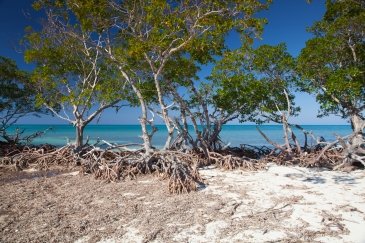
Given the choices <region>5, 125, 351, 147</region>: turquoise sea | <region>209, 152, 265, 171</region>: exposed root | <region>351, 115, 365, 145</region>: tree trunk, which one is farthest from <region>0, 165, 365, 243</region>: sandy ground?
<region>5, 125, 351, 147</region>: turquoise sea

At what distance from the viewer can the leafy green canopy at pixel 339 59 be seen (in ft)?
26.9

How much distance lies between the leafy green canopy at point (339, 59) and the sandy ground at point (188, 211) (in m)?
2.83

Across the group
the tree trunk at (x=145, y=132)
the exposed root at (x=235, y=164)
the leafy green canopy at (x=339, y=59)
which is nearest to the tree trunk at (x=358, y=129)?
the leafy green canopy at (x=339, y=59)

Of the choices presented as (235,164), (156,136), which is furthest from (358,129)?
(156,136)

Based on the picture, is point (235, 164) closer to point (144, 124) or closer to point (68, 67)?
point (144, 124)

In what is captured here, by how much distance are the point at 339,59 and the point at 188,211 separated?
24.0 ft

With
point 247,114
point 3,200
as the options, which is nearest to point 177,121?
point 247,114

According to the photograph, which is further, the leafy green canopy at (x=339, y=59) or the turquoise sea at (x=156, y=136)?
the turquoise sea at (x=156, y=136)

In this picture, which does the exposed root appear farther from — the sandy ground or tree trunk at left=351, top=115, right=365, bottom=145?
tree trunk at left=351, top=115, right=365, bottom=145

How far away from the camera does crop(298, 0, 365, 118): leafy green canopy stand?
8.20 m

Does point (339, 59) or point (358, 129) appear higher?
point (339, 59)

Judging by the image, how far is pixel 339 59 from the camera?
29.9ft

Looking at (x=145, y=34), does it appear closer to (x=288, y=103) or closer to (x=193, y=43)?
(x=193, y=43)

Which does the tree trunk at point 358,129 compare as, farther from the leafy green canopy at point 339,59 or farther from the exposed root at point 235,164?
the exposed root at point 235,164
